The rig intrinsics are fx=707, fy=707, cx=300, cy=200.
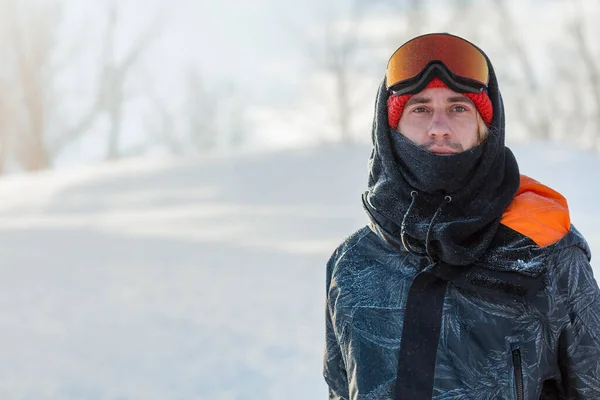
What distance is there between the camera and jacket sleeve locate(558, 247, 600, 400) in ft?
5.04

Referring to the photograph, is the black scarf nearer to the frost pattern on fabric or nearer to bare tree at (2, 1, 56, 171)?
the frost pattern on fabric

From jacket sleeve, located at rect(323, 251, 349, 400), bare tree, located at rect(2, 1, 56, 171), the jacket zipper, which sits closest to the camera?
the jacket zipper

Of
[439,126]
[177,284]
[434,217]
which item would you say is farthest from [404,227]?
[177,284]

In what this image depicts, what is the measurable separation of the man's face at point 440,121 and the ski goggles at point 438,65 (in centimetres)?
3

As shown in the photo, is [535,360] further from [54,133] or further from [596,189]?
[54,133]

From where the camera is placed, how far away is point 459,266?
1583 mm

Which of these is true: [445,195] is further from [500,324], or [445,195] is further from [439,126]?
[500,324]

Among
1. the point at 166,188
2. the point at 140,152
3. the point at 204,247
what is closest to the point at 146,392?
the point at 204,247

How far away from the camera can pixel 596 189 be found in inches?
364

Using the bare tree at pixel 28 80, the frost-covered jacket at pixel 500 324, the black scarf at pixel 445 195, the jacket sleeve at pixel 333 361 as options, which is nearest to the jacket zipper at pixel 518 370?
the frost-covered jacket at pixel 500 324

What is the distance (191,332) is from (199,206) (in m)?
5.66

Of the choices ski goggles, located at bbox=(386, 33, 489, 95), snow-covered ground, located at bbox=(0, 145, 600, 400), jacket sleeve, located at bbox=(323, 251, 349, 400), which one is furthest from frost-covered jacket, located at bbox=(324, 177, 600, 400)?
snow-covered ground, located at bbox=(0, 145, 600, 400)

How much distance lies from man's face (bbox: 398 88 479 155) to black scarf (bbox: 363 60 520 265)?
3cm

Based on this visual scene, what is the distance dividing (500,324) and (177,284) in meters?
4.53
